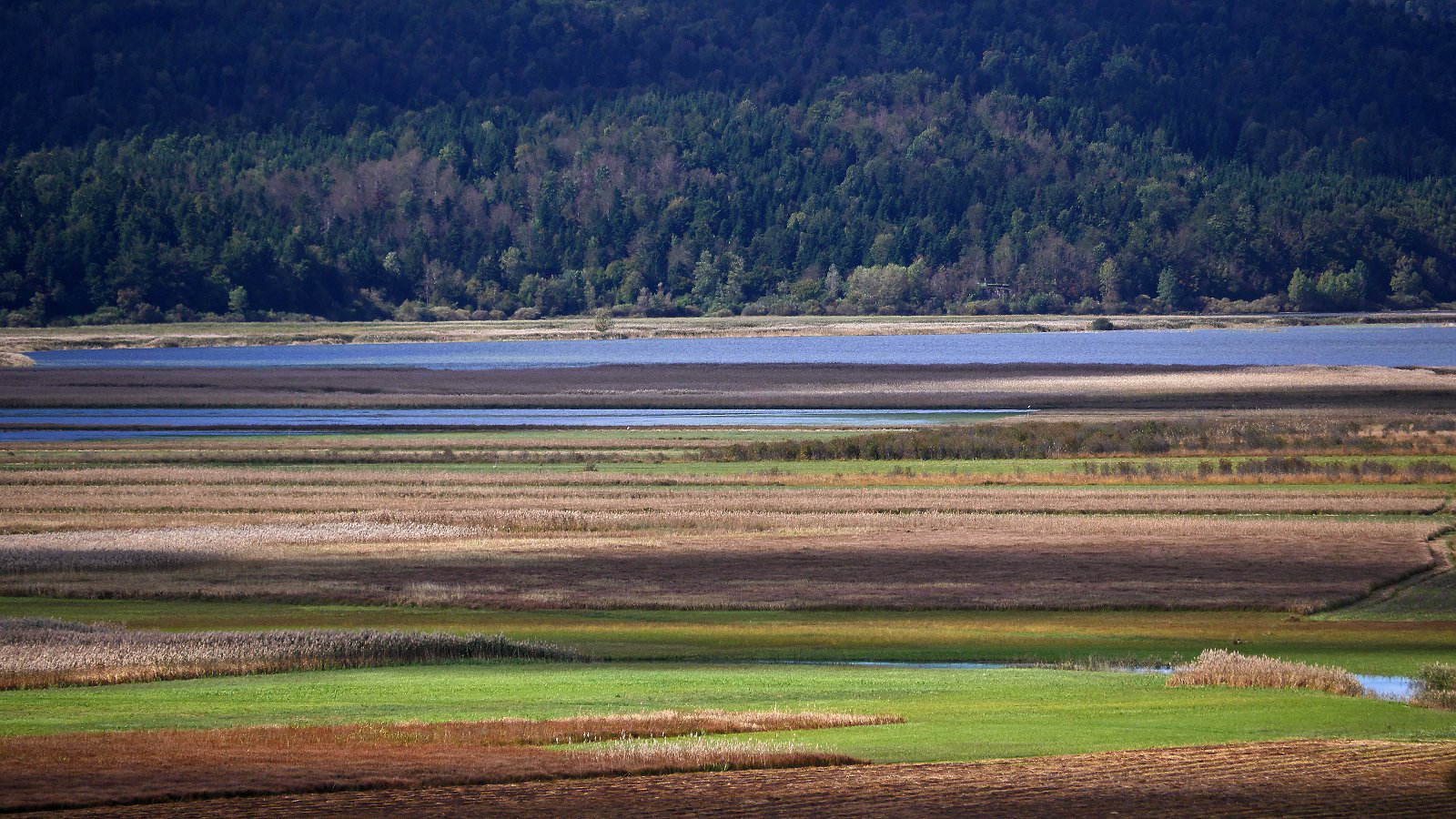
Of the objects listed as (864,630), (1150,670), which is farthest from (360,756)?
(864,630)

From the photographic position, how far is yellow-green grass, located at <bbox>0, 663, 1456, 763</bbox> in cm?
2162

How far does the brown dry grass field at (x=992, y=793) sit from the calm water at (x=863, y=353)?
367ft

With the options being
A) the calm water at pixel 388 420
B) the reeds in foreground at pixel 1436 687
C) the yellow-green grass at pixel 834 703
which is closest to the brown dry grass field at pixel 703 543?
the reeds in foreground at pixel 1436 687

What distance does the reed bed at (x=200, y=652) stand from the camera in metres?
27.3

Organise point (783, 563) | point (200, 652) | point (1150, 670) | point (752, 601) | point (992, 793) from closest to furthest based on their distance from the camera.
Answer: point (992, 793) < point (200, 652) < point (1150, 670) < point (752, 601) < point (783, 563)

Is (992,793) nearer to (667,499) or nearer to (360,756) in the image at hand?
(360,756)

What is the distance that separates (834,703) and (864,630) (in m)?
9.70

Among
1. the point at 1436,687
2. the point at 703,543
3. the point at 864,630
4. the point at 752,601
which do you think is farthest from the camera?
the point at 703,543

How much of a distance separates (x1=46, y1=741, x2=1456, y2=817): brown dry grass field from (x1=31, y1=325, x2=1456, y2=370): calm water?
112m

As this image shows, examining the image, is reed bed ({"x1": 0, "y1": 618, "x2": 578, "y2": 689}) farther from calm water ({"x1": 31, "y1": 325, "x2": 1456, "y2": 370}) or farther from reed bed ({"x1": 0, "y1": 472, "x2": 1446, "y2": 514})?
calm water ({"x1": 31, "y1": 325, "x2": 1456, "y2": 370})

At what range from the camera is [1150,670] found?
2947 centimetres

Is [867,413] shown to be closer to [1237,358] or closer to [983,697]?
[1237,358]

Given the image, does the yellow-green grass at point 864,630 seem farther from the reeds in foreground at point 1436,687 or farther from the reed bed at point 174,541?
the reed bed at point 174,541

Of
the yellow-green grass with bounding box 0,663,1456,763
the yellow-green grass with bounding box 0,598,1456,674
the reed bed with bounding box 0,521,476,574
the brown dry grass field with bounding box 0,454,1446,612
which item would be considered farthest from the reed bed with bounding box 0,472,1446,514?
the yellow-green grass with bounding box 0,663,1456,763
